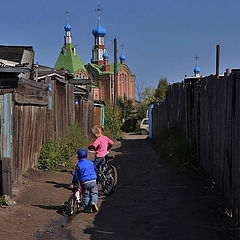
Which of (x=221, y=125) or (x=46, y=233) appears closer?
(x=46, y=233)

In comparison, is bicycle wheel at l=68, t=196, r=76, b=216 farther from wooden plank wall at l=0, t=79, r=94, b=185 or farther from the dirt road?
wooden plank wall at l=0, t=79, r=94, b=185

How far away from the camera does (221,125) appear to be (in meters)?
7.59

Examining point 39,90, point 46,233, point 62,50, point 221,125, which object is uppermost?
point 62,50

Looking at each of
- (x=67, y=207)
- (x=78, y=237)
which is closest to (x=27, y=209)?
(x=67, y=207)

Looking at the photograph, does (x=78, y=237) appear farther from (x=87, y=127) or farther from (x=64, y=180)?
(x=87, y=127)

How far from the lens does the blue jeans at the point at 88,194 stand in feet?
24.0

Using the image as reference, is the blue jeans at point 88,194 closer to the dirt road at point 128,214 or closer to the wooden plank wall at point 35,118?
the dirt road at point 128,214

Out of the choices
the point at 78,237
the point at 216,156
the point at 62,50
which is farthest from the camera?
the point at 62,50

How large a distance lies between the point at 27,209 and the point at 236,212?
330 cm

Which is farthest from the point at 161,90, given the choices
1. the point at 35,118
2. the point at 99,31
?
the point at 35,118

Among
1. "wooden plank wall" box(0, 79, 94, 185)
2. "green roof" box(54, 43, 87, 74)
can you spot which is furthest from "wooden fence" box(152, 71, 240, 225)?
"green roof" box(54, 43, 87, 74)

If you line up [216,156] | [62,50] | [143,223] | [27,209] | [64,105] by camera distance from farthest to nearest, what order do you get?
[62,50]
[64,105]
[216,156]
[27,209]
[143,223]

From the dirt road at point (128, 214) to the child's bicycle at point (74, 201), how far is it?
0.11m

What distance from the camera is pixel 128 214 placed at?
23.0 feet
